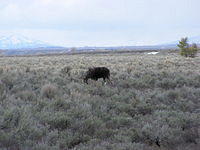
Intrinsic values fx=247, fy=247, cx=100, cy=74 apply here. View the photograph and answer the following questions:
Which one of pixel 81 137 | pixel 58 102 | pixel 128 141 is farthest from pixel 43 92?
pixel 128 141

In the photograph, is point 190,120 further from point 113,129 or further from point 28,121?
point 28,121

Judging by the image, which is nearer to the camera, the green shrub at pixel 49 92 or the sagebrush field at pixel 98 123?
the sagebrush field at pixel 98 123

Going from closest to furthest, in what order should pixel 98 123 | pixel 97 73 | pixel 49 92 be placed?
pixel 98 123 < pixel 49 92 < pixel 97 73

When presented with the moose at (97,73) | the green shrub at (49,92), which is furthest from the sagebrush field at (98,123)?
the moose at (97,73)

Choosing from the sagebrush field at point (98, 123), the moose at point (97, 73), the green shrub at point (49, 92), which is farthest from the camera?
the moose at point (97, 73)

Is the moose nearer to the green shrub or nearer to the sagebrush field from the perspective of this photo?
the sagebrush field

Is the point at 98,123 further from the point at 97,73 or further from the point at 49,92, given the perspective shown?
the point at 97,73

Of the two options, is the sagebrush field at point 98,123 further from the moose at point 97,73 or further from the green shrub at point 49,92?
the moose at point 97,73

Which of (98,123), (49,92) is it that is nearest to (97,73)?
(49,92)

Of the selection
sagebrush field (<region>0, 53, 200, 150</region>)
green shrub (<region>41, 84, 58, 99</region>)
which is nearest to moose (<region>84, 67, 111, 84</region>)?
sagebrush field (<region>0, 53, 200, 150</region>)

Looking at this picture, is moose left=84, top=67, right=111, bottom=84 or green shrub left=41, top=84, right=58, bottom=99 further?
moose left=84, top=67, right=111, bottom=84

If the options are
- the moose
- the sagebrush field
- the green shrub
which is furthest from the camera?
the moose

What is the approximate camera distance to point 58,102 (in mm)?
7559

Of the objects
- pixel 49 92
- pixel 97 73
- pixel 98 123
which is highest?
pixel 97 73
